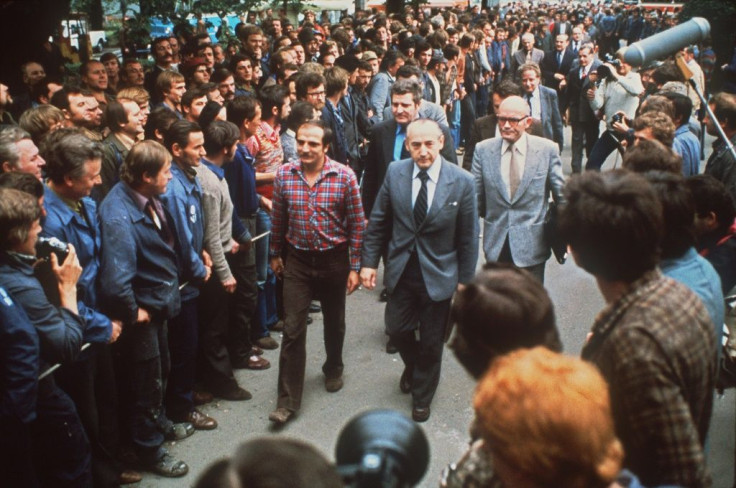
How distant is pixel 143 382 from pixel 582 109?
A: 832cm

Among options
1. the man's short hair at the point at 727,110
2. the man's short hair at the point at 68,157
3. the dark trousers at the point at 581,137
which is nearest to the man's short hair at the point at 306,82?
the man's short hair at the point at 68,157

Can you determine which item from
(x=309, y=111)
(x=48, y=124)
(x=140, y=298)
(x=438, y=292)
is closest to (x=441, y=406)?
(x=438, y=292)

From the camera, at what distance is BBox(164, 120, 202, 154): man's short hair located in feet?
14.8

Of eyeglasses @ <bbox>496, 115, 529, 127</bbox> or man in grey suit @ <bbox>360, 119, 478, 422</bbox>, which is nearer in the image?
man in grey suit @ <bbox>360, 119, 478, 422</bbox>

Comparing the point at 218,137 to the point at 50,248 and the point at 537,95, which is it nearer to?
the point at 50,248

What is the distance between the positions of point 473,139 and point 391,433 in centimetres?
563

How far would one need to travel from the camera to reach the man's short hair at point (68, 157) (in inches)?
146

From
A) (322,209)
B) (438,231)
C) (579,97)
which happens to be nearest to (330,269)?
(322,209)

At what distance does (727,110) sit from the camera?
5.65m

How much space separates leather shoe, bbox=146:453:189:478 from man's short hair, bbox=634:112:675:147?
3857mm

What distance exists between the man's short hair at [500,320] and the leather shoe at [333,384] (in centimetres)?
303

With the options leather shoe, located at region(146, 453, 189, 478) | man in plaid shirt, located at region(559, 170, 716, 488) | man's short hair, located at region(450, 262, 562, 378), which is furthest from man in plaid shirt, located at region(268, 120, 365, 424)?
man's short hair, located at region(450, 262, 562, 378)

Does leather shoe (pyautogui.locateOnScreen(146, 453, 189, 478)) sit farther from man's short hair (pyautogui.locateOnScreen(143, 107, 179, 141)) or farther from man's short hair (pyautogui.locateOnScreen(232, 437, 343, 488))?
man's short hair (pyautogui.locateOnScreen(232, 437, 343, 488))

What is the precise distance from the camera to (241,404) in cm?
503
